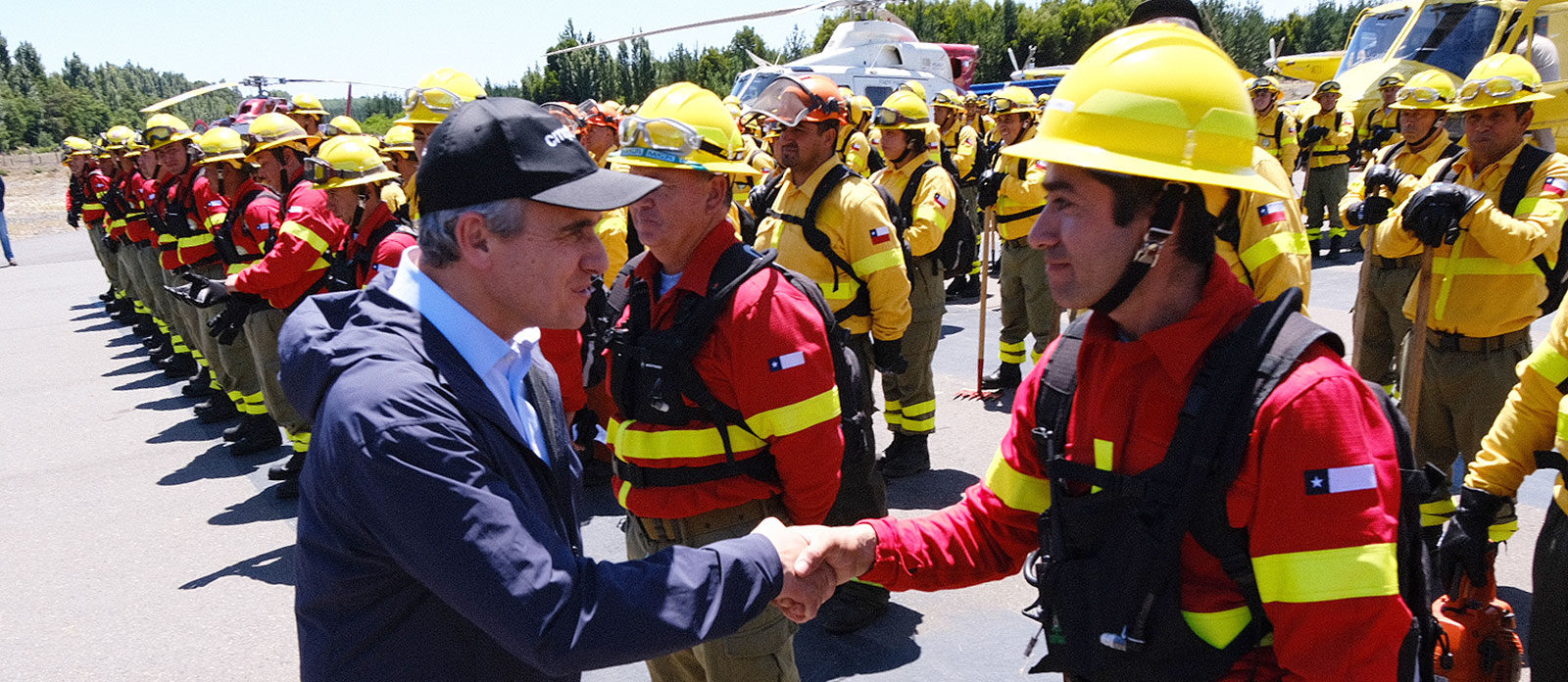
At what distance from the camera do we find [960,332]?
34.0 ft

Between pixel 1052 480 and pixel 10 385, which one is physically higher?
pixel 1052 480

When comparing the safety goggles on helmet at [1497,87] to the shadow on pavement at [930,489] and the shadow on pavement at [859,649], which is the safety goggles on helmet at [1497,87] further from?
the shadow on pavement at [859,649]

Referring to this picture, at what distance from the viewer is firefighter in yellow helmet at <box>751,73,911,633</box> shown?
5223mm

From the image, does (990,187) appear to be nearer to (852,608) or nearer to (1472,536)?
(852,608)

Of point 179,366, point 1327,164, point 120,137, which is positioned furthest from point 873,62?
point 179,366

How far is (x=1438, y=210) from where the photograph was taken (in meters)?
4.30

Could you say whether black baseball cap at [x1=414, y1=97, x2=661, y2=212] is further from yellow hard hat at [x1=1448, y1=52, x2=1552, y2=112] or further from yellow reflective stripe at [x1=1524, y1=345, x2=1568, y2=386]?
yellow hard hat at [x1=1448, y1=52, x2=1552, y2=112]

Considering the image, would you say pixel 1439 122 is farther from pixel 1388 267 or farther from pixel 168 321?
pixel 168 321

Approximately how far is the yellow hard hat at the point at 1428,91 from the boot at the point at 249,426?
8573 millimetres

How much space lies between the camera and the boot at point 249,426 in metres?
7.95

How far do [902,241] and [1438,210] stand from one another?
3.07m

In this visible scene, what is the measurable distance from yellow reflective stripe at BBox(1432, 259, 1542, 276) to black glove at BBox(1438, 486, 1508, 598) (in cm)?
216

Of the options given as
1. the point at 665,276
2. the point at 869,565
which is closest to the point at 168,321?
the point at 665,276

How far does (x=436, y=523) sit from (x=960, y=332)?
921 cm
